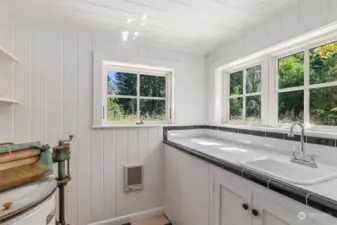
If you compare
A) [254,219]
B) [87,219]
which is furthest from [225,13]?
[87,219]

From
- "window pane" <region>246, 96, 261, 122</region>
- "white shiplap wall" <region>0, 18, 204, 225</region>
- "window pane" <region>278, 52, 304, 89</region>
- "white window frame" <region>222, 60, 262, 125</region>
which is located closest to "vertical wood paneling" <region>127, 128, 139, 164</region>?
"white shiplap wall" <region>0, 18, 204, 225</region>

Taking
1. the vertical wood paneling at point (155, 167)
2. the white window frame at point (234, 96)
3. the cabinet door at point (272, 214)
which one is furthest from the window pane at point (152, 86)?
the cabinet door at point (272, 214)

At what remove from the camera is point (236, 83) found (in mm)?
2156

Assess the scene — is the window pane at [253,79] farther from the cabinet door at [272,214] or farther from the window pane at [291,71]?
the cabinet door at [272,214]

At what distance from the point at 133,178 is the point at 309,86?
5.90 feet

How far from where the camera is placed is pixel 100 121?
1852 mm

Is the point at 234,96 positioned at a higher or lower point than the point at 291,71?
lower

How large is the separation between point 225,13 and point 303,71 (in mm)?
766

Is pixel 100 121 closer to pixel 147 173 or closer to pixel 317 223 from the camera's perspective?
pixel 147 173

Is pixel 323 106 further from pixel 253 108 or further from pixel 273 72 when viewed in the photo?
pixel 253 108

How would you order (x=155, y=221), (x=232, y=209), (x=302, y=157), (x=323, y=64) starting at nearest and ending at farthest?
(x=232, y=209)
(x=302, y=157)
(x=323, y=64)
(x=155, y=221)

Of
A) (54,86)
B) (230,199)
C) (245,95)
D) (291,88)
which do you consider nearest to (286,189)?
(230,199)

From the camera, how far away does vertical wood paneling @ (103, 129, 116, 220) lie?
1882 mm

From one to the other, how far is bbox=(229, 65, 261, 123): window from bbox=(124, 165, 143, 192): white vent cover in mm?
1226
